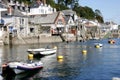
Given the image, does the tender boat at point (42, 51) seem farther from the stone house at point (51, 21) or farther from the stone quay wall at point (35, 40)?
the stone house at point (51, 21)

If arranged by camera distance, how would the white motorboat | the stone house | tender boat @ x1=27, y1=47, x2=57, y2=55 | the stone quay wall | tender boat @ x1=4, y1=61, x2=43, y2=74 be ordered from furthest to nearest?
the stone house < the stone quay wall < the white motorboat < tender boat @ x1=27, y1=47, x2=57, y2=55 < tender boat @ x1=4, y1=61, x2=43, y2=74

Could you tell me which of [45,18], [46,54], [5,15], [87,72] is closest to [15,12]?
[5,15]

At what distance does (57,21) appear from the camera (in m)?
141

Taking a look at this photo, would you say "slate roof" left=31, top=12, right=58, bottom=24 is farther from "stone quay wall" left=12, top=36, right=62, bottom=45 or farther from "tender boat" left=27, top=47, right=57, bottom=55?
"tender boat" left=27, top=47, right=57, bottom=55

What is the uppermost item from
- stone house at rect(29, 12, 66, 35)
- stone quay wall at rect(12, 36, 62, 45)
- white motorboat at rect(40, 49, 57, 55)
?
stone house at rect(29, 12, 66, 35)

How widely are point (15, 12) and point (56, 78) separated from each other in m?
73.1

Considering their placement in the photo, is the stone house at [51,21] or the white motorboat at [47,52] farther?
the stone house at [51,21]

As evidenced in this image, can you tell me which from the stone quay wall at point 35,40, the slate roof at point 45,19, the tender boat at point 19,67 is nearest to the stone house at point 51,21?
the slate roof at point 45,19

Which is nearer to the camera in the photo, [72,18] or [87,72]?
[87,72]

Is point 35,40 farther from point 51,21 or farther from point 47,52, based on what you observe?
point 47,52

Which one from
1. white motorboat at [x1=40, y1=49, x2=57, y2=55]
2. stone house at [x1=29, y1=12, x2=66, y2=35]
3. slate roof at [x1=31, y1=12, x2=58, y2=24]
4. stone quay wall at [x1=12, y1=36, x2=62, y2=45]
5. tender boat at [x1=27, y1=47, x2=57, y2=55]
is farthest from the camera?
slate roof at [x1=31, y1=12, x2=58, y2=24]

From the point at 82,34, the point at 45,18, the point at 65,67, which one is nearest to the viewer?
the point at 65,67

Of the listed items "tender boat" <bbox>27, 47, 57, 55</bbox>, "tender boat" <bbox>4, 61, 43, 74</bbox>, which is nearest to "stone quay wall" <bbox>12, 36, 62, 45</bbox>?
"tender boat" <bbox>27, 47, 57, 55</bbox>

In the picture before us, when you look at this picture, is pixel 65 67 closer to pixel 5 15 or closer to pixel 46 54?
pixel 46 54
